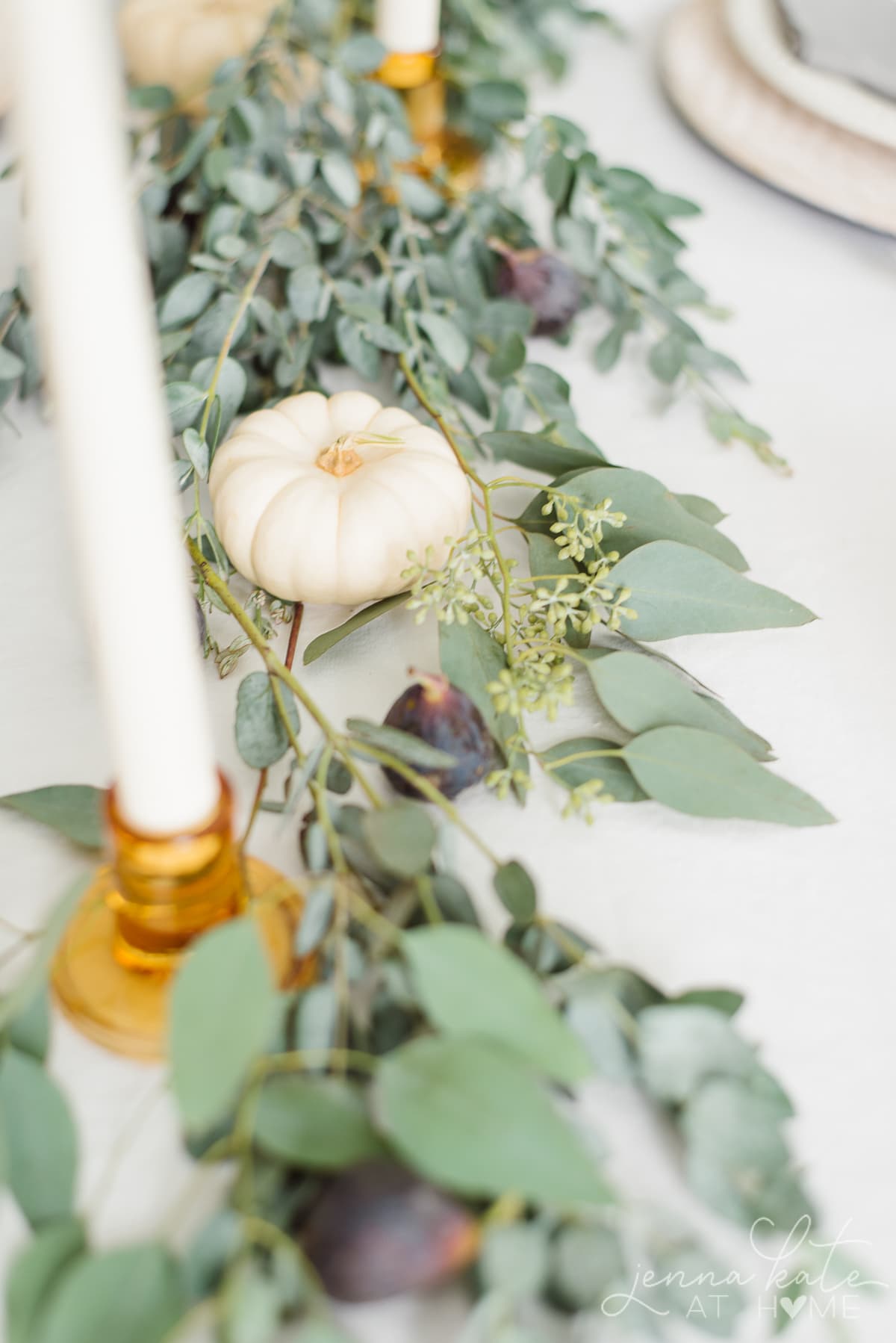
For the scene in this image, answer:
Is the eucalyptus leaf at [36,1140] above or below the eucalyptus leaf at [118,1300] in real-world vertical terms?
below

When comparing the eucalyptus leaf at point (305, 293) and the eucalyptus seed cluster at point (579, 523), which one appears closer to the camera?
the eucalyptus seed cluster at point (579, 523)

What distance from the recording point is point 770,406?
0.57 meters

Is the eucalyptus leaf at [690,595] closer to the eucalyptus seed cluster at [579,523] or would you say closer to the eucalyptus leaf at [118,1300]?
the eucalyptus seed cluster at [579,523]

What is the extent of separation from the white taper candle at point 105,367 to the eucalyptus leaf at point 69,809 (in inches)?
3.7

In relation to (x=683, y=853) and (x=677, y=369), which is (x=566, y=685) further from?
(x=677, y=369)

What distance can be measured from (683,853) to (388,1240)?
167 mm

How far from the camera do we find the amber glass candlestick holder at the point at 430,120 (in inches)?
25.8

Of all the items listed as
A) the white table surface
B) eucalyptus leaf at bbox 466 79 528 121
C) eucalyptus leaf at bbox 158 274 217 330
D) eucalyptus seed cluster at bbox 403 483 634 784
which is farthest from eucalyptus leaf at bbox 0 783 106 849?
eucalyptus leaf at bbox 466 79 528 121

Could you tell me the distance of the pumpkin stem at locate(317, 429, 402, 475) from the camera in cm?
43

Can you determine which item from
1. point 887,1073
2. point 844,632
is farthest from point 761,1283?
point 844,632

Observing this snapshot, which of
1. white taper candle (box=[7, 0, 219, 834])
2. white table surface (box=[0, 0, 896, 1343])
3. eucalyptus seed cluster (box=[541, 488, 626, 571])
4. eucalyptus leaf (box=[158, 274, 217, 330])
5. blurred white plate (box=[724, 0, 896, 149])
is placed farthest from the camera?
blurred white plate (box=[724, 0, 896, 149])

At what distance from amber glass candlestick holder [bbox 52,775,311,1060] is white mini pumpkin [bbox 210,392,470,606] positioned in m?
0.13

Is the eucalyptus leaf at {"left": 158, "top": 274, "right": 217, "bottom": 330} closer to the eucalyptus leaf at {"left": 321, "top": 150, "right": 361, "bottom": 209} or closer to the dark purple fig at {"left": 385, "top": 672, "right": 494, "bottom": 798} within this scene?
the eucalyptus leaf at {"left": 321, "top": 150, "right": 361, "bottom": 209}

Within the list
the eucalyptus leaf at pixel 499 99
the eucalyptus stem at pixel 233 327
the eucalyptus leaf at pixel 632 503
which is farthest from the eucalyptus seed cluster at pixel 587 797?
the eucalyptus leaf at pixel 499 99
